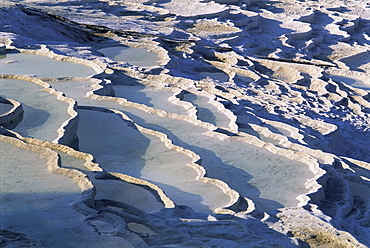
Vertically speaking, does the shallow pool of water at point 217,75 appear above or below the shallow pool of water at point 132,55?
below

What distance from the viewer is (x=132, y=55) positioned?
9.97m

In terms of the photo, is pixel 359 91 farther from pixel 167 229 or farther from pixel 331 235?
pixel 167 229

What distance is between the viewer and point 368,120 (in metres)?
8.93

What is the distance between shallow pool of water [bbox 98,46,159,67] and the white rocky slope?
0.18 m

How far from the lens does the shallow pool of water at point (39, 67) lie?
24.7ft

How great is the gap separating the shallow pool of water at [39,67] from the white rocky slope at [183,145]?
0.38 ft

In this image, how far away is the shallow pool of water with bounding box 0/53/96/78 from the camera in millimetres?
7531

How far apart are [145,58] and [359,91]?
378 cm

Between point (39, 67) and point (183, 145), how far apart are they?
3.12 meters

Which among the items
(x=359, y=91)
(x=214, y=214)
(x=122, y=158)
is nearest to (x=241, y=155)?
(x=122, y=158)

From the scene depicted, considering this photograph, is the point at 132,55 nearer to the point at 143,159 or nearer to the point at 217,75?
the point at 217,75

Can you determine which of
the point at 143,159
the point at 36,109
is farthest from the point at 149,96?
the point at 143,159

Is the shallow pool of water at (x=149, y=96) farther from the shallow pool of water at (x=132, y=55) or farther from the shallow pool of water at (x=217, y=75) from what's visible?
the shallow pool of water at (x=217, y=75)

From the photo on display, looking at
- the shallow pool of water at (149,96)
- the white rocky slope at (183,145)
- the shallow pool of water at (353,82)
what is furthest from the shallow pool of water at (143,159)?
the shallow pool of water at (353,82)
